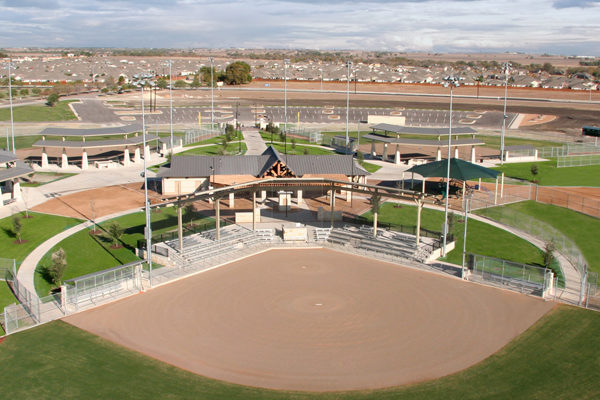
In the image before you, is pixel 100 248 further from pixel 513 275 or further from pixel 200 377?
pixel 513 275

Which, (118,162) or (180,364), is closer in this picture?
(180,364)

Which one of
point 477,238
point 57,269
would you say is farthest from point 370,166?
point 57,269

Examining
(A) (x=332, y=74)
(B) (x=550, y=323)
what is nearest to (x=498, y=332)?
(B) (x=550, y=323)

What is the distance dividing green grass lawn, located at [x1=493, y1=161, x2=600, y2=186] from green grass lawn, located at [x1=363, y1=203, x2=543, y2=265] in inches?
729

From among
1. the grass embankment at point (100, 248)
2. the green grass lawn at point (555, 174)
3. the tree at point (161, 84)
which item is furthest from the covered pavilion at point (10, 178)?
the tree at point (161, 84)

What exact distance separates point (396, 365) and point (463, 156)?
53.7m

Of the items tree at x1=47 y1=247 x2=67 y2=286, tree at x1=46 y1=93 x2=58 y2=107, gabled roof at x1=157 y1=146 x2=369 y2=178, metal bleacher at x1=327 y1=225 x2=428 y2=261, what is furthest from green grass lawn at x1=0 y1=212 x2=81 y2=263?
tree at x1=46 y1=93 x2=58 y2=107

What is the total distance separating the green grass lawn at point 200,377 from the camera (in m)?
20.3

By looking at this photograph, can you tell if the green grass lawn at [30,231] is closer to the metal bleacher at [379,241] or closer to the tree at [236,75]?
the metal bleacher at [379,241]

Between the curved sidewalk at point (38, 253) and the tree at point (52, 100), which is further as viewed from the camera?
the tree at point (52, 100)

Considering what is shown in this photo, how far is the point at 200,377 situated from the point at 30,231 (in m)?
24.5

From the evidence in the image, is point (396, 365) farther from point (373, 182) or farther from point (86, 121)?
point (86, 121)

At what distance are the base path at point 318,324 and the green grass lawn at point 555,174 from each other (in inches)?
1265

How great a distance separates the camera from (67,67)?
200 m
